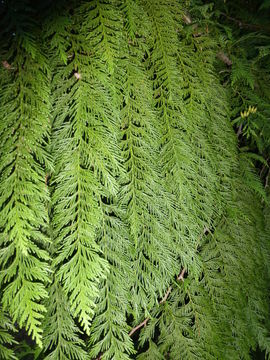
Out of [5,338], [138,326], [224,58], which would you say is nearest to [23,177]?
[5,338]

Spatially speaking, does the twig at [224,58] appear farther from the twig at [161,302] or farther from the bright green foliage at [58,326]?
the bright green foliage at [58,326]

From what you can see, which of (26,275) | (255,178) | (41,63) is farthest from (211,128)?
(26,275)

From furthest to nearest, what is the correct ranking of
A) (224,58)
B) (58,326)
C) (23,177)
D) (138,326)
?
1. (224,58)
2. (138,326)
3. (58,326)
4. (23,177)

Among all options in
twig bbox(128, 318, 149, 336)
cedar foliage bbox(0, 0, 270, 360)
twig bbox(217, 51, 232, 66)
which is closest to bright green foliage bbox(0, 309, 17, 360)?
cedar foliage bbox(0, 0, 270, 360)

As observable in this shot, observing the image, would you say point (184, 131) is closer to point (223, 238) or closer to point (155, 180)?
point (155, 180)

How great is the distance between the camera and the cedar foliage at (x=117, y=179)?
677 millimetres

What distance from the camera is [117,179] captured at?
2.78 ft

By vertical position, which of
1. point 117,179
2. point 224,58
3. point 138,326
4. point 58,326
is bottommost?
point 138,326

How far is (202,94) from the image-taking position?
100cm

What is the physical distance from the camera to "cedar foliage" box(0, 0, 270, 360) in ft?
2.22

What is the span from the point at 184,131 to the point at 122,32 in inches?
15.0

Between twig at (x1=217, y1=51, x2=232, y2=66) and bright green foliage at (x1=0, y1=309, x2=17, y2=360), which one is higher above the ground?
twig at (x1=217, y1=51, x2=232, y2=66)

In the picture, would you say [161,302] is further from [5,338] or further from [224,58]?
[224,58]

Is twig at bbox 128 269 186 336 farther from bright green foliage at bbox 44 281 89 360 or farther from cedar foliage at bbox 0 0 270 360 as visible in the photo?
bright green foliage at bbox 44 281 89 360
